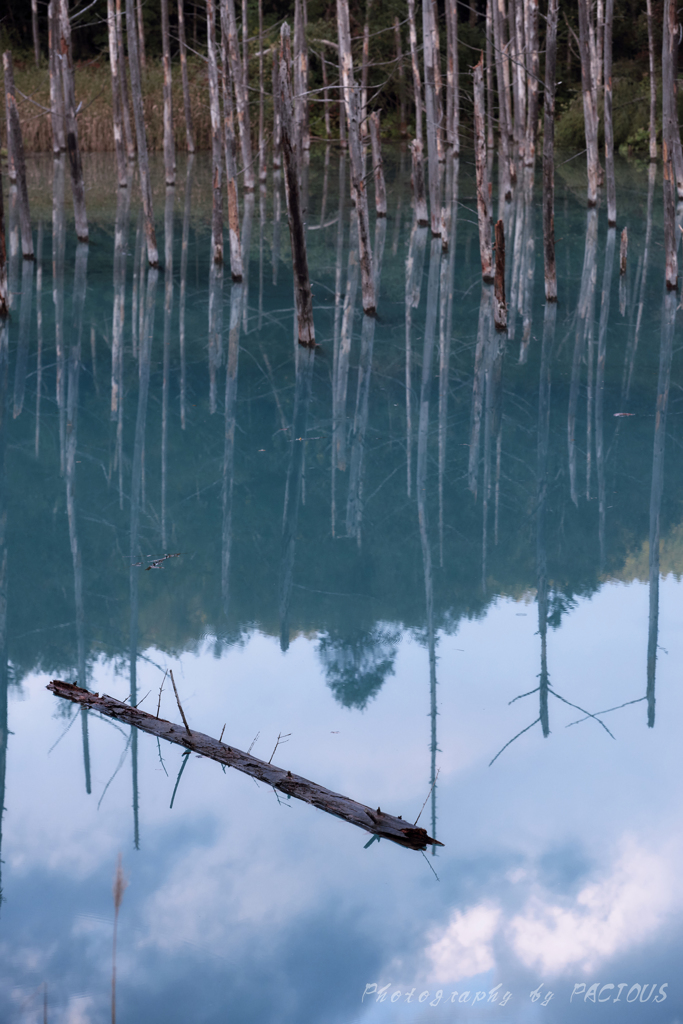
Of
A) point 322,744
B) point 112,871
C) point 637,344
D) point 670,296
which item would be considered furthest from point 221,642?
point 670,296

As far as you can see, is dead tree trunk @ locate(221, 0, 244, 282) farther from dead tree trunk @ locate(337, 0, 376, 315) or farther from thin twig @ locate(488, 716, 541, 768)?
thin twig @ locate(488, 716, 541, 768)

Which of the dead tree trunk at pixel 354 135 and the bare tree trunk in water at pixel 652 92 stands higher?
the bare tree trunk in water at pixel 652 92

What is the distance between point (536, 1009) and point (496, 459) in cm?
582

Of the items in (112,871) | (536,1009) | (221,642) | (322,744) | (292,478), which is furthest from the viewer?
(292,478)

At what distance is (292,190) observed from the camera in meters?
10.9

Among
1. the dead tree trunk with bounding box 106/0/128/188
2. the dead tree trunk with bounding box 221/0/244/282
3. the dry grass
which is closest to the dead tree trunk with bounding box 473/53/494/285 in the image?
the dead tree trunk with bounding box 221/0/244/282

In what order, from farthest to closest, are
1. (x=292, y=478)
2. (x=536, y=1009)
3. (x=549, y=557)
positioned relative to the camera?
(x=292, y=478), (x=549, y=557), (x=536, y=1009)

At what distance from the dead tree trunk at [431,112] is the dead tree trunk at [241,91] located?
8.05 feet

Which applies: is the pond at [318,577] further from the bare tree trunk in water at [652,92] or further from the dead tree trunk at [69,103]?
the bare tree trunk in water at [652,92]

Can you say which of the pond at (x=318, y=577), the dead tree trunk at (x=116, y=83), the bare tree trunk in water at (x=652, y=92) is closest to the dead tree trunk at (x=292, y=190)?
the pond at (x=318, y=577)

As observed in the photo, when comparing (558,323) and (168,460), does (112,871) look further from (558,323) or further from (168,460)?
(558,323)

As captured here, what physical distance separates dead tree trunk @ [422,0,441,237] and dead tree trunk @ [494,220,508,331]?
10.8ft

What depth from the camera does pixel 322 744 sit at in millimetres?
5152

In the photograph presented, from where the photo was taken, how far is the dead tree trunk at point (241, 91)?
1341 cm
